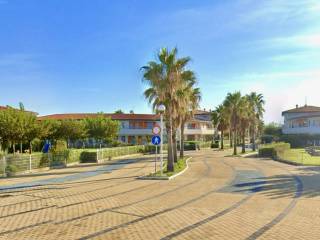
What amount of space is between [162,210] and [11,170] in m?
16.1

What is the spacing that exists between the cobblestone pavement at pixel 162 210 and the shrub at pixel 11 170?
5.53m

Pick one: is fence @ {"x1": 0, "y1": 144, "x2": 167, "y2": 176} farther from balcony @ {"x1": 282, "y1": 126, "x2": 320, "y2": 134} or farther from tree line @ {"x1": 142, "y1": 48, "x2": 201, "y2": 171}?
balcony @ {"x1": 282, "y1": 126, "x2": 320, "y2": 134}

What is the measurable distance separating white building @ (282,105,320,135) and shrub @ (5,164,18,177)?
2334 inches

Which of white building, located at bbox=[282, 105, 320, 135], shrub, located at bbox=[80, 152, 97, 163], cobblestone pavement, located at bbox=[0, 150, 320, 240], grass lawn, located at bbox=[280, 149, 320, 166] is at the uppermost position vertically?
white building, located at bbox=[282, 105, 320, 135]

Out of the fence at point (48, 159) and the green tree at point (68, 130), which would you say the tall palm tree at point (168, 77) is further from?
the green tree at point (68, 130)

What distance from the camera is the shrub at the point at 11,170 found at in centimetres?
2509

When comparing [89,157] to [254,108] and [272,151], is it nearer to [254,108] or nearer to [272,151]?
[272,151]

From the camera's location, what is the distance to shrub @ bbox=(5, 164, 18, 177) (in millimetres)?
25094

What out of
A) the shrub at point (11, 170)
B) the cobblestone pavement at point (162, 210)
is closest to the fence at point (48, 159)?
the shrub at point (11, 170)

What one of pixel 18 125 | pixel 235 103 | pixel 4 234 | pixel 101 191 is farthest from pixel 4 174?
pixel 235 103

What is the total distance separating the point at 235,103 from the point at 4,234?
43.1 metres

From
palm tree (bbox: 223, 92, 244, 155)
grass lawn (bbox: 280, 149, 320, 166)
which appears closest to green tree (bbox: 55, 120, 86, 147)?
palm tree (bbox: 223, 92, 244, 155)

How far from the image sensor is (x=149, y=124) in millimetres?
80812

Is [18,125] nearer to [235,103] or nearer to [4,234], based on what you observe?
[4,234]
